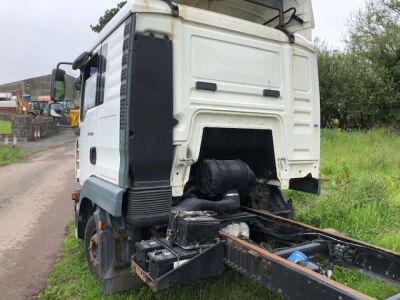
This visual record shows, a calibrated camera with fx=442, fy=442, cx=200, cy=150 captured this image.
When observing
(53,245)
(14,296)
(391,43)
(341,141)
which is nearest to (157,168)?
(14,296)

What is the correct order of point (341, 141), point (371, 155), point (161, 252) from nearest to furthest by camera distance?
point (161, 252) < point (371, 155) < point (341, 141)

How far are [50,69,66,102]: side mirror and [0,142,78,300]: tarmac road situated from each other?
2.19 metres

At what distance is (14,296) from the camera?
476 cm

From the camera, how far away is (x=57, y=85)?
18.7ft

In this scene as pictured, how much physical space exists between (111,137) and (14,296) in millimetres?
2146

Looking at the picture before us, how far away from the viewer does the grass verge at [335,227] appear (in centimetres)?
442

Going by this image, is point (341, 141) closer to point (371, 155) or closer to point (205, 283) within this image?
point (371, 155)

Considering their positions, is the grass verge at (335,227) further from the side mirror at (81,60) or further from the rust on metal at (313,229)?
the side mirror at (81,60)

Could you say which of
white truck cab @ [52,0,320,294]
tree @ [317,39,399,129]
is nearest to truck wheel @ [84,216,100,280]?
white truck cab @ [52,0,320,294]

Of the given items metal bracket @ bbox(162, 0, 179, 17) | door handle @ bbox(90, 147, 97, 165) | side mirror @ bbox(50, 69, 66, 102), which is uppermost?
metal bracket @ bbox(162, 0, 179, 17)

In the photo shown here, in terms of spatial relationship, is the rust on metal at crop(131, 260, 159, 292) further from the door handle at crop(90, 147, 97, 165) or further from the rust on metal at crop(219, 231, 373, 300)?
the door handle at crop(90, 147, 97, 165)

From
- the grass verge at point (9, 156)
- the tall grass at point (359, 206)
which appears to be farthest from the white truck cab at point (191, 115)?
the grass verge at point (9, 156)

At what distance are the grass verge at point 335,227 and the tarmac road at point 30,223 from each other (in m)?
0.23

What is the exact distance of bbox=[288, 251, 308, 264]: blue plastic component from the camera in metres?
3.25
